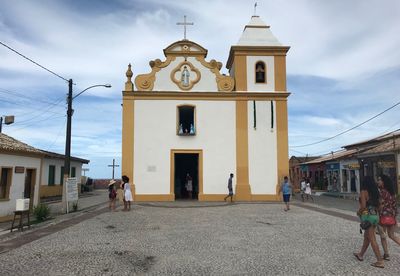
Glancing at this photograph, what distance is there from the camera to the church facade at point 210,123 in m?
20.5

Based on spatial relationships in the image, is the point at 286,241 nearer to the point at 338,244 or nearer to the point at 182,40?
the point at 338,244

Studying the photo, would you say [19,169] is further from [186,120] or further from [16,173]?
[186,120]

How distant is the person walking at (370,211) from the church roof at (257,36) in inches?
636

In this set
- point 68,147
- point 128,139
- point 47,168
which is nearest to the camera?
point 68,147

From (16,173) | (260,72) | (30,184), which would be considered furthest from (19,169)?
(260,72)

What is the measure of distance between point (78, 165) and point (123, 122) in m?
15.7

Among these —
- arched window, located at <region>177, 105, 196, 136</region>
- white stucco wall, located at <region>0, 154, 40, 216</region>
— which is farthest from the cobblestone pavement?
arched window, located at <region>177, 105, 196, 136</region>

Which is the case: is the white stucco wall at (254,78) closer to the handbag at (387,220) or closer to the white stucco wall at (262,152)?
the white stucco wall at (262,152)

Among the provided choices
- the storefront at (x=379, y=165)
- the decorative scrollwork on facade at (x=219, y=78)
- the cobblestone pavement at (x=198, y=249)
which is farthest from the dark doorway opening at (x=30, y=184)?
the storefront at (x=379, y=165)

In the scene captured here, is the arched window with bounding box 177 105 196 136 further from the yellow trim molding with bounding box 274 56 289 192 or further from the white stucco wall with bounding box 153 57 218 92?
the yellow trim molding with bounding box 274 56 289 192

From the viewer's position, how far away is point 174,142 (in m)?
20.8

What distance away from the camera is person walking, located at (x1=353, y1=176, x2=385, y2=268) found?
263 inches

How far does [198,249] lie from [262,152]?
13316 millimetres

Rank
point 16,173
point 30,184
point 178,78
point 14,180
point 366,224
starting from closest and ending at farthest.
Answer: point 366,224
point 14,180
point 16,173
point 30,184
point 178,78
